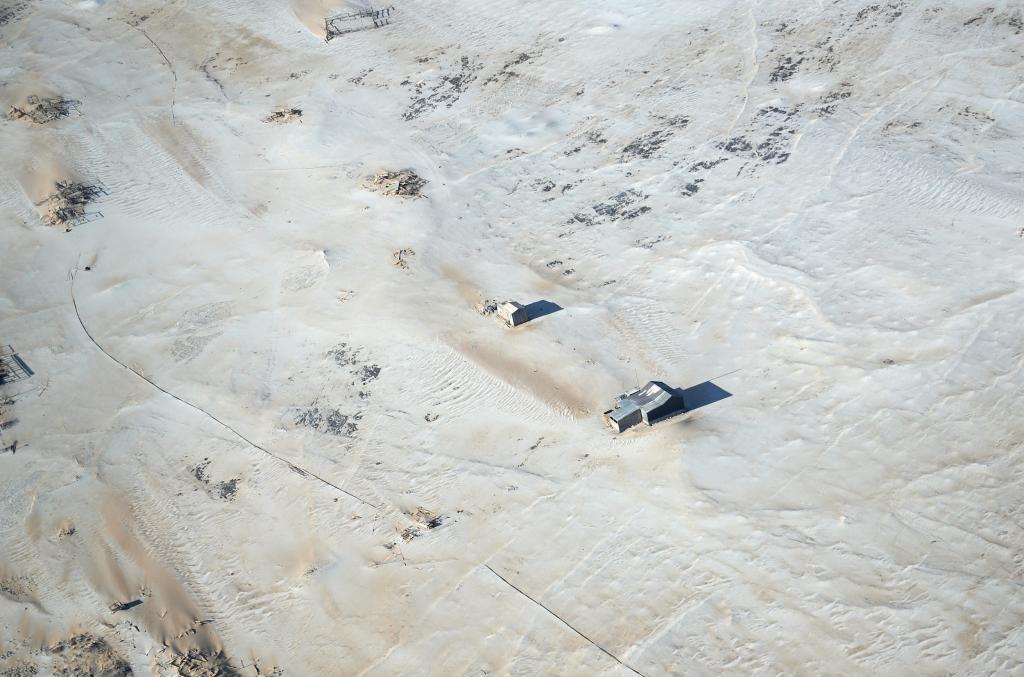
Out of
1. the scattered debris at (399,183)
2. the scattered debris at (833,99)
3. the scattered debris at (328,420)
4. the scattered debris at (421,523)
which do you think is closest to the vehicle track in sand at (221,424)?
the scattered debris at (421,523)

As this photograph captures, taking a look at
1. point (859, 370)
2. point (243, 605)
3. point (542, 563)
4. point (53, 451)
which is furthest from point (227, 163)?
point (859, 370)

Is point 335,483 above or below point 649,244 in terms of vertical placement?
below

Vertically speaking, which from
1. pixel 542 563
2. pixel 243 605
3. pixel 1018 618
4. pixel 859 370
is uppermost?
pixel 859 370

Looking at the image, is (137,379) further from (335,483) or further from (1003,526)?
(1003,526)

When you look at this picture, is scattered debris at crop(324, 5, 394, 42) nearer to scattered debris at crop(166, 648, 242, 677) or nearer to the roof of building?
the roof of building

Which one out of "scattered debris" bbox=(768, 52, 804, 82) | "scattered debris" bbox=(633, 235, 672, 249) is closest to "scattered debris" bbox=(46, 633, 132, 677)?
"scattered debris" bbox=(633, 235, 672, 249)

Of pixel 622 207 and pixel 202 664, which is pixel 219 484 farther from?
pixel 622 207

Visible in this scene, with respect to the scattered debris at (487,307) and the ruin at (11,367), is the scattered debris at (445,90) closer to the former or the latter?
the scattered debris at (487,307)
